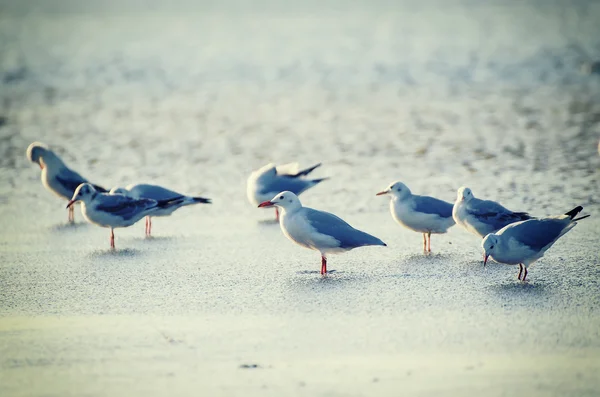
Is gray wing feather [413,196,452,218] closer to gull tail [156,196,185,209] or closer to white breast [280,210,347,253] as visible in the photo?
white breast [280,210,347,253]

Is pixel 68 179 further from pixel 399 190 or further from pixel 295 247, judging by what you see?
pixel 399 190

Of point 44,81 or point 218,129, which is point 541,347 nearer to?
point 218,129

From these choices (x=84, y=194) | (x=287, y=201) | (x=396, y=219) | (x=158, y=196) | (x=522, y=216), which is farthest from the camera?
(x=158, y=196)

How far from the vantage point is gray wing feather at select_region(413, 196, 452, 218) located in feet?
26.9

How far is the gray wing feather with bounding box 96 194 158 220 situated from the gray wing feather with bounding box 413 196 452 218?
2512 mm

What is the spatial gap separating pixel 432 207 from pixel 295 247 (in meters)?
1.24

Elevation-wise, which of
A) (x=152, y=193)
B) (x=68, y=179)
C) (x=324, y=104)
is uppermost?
(x=324, y=104)

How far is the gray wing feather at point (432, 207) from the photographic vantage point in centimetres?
820

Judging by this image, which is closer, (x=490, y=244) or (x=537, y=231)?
(x=490, y=244)

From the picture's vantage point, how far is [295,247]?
845cm

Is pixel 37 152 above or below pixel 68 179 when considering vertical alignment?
above

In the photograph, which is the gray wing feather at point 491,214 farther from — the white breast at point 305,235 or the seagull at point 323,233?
the white breast at point 305,235

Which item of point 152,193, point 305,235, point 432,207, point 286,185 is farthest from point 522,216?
point 152,193

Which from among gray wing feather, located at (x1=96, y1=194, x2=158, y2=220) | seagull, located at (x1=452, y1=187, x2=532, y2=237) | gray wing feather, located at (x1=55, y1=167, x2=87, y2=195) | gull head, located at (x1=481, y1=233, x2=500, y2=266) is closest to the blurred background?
gray wing feather, located at (x1=55, y1=167, x2=87, y2=195)
